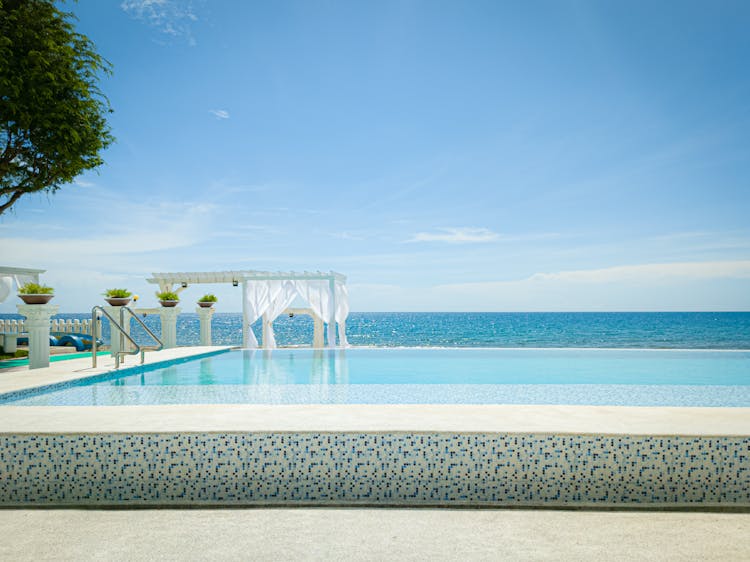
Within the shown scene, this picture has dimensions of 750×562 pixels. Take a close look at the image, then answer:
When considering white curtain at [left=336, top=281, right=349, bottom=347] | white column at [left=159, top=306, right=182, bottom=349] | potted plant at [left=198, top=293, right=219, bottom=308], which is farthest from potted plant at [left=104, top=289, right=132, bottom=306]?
white curtain at [left=336, top=281, right=349, bottom=347]

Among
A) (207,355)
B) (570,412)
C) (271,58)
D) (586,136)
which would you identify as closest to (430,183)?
(586,136)

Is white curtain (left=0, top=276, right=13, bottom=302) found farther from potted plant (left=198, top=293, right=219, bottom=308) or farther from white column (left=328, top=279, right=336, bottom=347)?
white column (left=328, top=279, right=336, bottom=347)

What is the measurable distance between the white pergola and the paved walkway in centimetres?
903

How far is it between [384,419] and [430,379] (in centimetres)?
429

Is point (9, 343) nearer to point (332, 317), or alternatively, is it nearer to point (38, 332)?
point (38, 332)

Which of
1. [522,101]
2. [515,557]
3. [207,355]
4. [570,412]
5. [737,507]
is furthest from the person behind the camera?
[522,101]

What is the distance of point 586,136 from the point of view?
1485 centimetres

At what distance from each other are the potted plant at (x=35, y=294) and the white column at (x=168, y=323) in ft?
11.2

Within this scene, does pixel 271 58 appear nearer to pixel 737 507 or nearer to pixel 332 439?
pixel 332 439

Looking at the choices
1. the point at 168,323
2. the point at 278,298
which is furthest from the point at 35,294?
the point at 278,298

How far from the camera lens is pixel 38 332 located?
7688mm

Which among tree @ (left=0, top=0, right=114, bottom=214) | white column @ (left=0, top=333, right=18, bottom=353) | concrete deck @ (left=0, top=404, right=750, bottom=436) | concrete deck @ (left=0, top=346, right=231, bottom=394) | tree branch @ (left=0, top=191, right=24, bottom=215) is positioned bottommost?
concrete deck @ (left=0, top=346, right=231, bottom=394)

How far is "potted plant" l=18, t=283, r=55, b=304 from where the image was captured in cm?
748

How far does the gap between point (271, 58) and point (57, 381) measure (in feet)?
28.8
